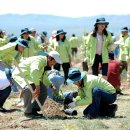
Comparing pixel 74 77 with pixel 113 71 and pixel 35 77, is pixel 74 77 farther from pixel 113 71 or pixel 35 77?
pixel 113 71

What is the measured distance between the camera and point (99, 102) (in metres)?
10.7

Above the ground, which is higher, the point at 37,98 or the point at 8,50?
the point at 8,50

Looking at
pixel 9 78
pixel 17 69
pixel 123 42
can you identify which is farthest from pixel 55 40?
pixel 17 69

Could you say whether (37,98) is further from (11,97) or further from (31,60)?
(11,97)

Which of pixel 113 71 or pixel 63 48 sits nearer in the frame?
pixel 113 71

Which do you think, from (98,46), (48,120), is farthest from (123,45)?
(48,120)

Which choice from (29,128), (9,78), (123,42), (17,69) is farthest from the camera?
(123,42)

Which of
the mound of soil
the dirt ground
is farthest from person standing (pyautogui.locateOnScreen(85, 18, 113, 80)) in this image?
the mound of soil

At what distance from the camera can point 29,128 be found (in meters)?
9.73

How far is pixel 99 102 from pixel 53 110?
1.28 m

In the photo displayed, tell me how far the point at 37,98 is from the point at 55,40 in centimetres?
652

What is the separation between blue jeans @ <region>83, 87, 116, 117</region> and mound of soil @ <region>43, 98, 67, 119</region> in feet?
1.79

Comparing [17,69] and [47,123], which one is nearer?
[47,123]

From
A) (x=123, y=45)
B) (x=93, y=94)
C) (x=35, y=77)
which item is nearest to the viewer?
(x=35, y=77)
